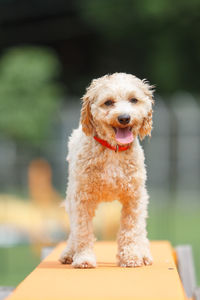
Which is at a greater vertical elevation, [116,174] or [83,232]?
[116,174]

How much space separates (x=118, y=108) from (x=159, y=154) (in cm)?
1575

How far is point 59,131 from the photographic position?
19828 millimetres

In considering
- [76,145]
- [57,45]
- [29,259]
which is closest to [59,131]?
[57,45]

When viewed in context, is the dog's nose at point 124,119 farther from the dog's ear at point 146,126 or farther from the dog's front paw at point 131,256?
the dog's front paw at point 131,256

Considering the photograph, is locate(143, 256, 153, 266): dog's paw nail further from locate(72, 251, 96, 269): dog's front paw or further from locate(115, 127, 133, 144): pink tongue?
locate(115, 127, 133, 144): pink tongue

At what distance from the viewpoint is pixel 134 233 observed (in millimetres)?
4012

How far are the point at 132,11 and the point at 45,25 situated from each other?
12.2 ft

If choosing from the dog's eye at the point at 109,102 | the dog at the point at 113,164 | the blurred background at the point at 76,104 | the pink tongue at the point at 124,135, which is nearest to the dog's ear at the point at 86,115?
the dog at the point at 113,164

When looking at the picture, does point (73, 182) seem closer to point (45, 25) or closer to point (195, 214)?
point (195, 214)

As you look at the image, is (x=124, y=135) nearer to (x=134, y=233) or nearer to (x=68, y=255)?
(x=134, y=233)

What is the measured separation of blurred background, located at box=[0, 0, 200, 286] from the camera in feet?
38.9

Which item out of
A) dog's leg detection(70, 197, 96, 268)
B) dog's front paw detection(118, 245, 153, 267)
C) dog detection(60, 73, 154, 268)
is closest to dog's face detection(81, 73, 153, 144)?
dog detection(60, 73, 154, 268)

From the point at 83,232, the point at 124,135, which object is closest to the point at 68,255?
the point at 83,232

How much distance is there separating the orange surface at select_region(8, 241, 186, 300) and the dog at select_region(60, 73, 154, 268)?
14 cm
